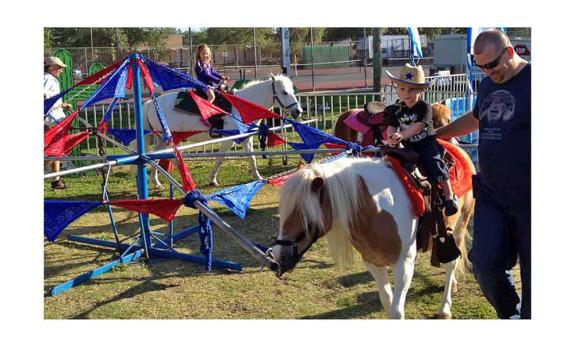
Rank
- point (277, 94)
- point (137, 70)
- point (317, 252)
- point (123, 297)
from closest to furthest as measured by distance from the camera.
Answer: point (123, 297) < point (137, 70) < point (317, 252) < point (277, 94)

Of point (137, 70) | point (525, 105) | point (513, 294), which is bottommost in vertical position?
point (513, 294)

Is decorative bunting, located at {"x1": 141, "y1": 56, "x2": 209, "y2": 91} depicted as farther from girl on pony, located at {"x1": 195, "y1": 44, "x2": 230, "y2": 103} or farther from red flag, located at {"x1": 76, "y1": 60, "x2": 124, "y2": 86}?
girl on pony, located at {"x1": 195, "y1": 44, "x2": 230, "y2": 103}

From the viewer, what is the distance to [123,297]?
192 inches

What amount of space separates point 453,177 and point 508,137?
42.0 inches

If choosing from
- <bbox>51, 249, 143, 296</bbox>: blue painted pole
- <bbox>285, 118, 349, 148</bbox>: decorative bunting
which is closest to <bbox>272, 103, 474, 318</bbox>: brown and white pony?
<bbox>285, 118, 349, 148</bbox>: decorative bunting

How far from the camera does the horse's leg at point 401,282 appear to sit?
3.43m

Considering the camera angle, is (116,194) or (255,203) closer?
(255,203)

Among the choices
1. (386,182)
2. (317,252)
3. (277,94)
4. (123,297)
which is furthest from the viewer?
(277,94)

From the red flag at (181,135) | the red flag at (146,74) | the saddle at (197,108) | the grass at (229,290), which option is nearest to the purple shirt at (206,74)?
the saddle at (197,108)

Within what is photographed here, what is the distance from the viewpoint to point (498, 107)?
3057 mm

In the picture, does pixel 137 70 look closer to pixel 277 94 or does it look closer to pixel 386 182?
pixel 386 182

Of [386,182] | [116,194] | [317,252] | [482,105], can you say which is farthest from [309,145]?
[116,194]

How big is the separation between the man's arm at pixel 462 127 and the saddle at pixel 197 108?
5.36m

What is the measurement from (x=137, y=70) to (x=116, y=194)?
3920 mm
